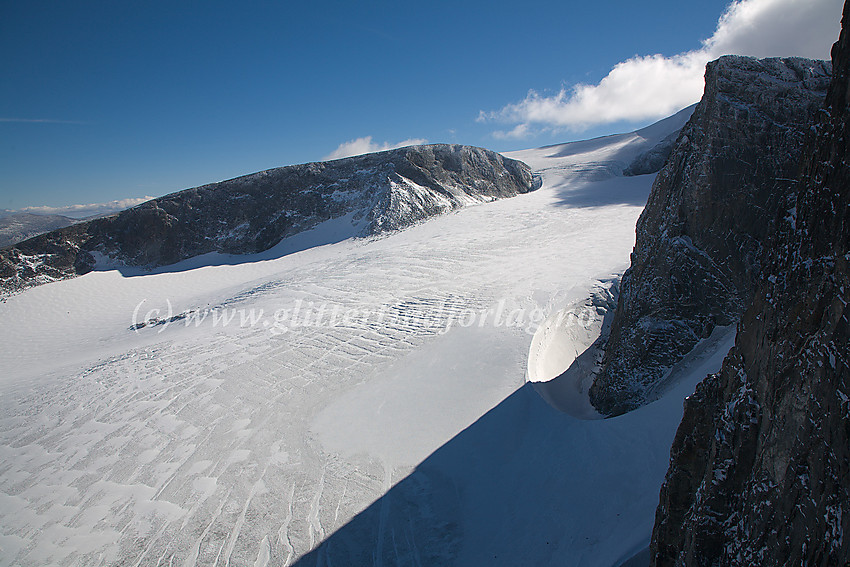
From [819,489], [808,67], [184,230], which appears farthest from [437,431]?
[184,230]

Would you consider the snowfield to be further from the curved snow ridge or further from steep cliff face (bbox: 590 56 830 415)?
steep cliff face (bbox: 590 56 830 415)

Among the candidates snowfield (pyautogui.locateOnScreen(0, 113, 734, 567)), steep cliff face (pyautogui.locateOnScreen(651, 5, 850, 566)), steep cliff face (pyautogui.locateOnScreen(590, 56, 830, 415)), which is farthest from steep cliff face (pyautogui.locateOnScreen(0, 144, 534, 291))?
steep cliff face (pyautogui.locateOnScreen(651, 5, 850, 566))

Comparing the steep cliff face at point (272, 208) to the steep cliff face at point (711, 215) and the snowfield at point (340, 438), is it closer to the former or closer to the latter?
the snowfield at point (340, 438)

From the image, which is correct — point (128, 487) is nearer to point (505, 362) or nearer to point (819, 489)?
point (505, 362)

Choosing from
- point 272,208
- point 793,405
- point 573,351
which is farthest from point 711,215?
point 272,208

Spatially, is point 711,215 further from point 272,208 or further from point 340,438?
point 272,208
